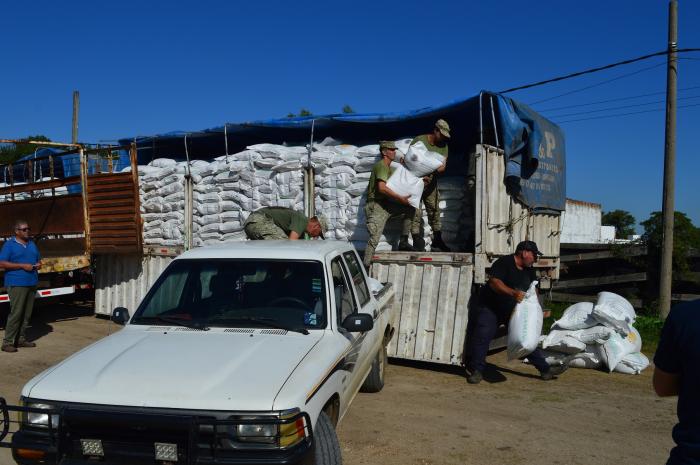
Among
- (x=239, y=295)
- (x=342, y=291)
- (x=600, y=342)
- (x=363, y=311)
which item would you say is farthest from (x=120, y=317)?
(x=600, y=342)

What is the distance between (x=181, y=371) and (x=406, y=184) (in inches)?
190

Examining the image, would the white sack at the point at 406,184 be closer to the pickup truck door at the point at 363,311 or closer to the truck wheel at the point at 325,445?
the pickup truck door at the point at 363,311

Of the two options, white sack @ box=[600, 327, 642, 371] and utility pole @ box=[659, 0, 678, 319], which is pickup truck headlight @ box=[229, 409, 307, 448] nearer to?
white sack @ box=[600, 327, 642, 371]

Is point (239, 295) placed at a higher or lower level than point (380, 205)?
lower

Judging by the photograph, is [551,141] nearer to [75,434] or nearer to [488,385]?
[488,385]

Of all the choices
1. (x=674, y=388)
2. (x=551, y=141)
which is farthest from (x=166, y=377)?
(x=551, y=141)

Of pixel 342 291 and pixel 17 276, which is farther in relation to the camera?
pixel 17 276

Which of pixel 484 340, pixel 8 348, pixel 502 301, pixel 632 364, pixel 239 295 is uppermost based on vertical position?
pixel 239 295

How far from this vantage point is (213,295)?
4.32 m

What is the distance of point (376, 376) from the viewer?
5930 millimetres

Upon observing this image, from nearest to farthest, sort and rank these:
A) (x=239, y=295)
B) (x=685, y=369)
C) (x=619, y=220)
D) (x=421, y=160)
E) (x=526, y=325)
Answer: (x=685, y=369) → (x=239, y=295) → (x=526, y=325) → (x=421, y=160) → (x=619, y=220)

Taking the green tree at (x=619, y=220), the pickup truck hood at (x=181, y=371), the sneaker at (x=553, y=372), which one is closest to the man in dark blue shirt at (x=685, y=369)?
the pickup truck hood at (x=181, y=371)

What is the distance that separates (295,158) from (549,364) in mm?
4362

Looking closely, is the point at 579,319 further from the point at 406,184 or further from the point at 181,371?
the point at 181,371
